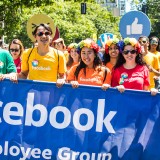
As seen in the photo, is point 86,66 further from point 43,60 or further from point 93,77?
point 43,60

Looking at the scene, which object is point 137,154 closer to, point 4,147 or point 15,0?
point 4,147

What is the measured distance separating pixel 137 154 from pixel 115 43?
6.45ft

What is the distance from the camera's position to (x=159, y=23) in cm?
7438

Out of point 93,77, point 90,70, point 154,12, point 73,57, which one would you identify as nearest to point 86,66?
point 90,70

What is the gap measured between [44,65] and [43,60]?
0.07m

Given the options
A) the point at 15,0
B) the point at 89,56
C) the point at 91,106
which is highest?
the point at 15,0

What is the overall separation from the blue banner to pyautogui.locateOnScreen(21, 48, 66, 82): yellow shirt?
742 millimetres

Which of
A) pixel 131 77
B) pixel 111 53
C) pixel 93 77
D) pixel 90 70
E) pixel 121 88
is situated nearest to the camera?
pixel 121 88

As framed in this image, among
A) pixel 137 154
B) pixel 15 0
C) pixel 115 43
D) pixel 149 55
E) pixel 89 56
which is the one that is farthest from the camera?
pixel 15 0

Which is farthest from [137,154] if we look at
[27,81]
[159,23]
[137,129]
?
[159,23]

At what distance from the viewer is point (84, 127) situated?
17.6ft

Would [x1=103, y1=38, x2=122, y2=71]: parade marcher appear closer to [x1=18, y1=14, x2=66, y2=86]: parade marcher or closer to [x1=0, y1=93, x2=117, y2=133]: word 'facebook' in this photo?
[x1=18, y1=14, x2=66, y2=86]: parade marcher

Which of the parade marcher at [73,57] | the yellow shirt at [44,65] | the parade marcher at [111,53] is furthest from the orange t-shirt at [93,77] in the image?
the parade marcher at [73,57]

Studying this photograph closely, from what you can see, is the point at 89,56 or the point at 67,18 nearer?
the point at 89,56
